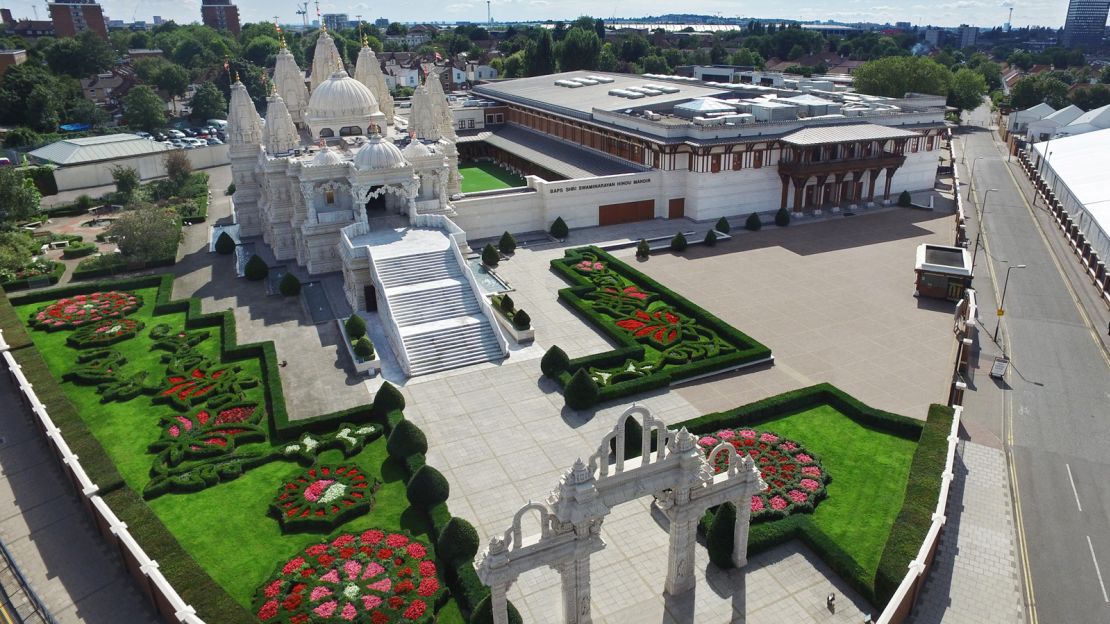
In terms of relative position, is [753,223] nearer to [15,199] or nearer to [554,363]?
[554,363]

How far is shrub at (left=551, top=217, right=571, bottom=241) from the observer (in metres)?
58.7

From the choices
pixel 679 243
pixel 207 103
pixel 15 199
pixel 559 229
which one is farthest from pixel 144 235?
pixel 207 103

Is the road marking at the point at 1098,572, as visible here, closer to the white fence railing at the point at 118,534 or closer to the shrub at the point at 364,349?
the white fence railing at the point at 118,534

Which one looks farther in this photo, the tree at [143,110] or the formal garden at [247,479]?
the tree at [143,110]

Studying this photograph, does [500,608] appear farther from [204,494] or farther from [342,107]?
[342,107]

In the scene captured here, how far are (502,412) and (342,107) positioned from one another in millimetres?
34461

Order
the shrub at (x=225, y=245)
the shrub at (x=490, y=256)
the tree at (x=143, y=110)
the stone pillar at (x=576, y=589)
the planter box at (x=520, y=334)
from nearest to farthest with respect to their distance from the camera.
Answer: the stone pillar at (x=576, y=589)
the planter box at (x=520, y=334)
the shrub at (x=490, y=256)
the shrub at (x=225, y=245)
the tree at (x=143, y=110)

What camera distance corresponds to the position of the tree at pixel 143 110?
111 m

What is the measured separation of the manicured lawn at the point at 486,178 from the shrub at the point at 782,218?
2617 cm

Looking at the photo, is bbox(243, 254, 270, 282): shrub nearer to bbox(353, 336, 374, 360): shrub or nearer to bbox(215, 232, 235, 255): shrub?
bbox(215, 232, 235, 255): shrub

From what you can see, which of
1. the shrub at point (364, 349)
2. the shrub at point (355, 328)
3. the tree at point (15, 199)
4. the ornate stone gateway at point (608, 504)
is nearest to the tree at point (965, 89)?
the shrub at point (355, 328)

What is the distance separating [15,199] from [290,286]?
3574 centimetres

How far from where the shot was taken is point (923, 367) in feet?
122

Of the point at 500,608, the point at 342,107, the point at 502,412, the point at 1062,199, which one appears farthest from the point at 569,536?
the point at 1062,199
